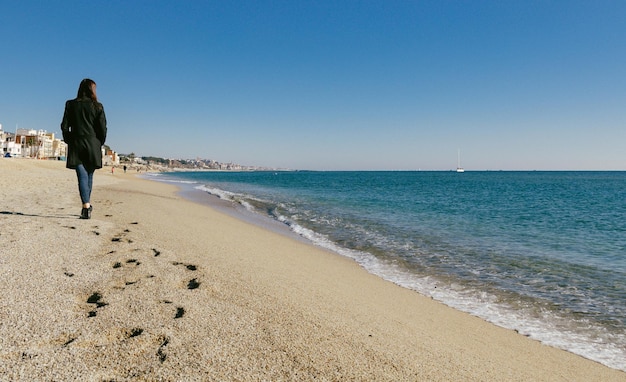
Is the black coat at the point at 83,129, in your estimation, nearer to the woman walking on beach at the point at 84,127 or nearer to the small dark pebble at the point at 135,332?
the woman walking on beach at the point at 84,127

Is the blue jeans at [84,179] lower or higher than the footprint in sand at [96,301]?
higher

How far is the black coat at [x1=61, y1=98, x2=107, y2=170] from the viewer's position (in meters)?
6.64

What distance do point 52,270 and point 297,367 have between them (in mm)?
3324

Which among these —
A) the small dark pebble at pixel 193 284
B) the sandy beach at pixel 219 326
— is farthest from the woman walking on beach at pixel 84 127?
the small dark pebble at pixel 193 284

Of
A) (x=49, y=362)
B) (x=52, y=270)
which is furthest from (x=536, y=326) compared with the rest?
(x=52, y=270)

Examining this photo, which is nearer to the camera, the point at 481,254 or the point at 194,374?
the point at 194,374

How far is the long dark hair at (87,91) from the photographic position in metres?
6.76

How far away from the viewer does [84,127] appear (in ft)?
22.0

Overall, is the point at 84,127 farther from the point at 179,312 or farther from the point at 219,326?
the point at 219,326

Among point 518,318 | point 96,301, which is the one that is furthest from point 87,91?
point 518,318

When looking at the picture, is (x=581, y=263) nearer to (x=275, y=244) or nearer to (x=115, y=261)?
(x=275, y=244)

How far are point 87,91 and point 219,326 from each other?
20.0 ft

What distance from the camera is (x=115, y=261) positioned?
15.6 ft

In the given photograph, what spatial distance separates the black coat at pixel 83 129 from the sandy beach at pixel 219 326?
1.62 metres
